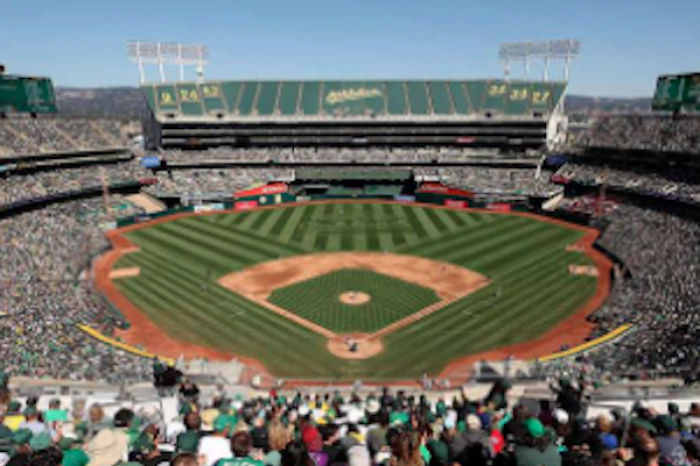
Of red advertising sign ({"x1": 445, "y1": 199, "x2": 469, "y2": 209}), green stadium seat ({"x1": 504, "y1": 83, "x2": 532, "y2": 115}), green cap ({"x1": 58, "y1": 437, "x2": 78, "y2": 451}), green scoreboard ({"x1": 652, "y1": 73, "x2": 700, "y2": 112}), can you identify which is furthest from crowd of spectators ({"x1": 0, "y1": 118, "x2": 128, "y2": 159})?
green scoreboard ({"x1": 652, "y1": 73, "x2": 700, "y2": 112})

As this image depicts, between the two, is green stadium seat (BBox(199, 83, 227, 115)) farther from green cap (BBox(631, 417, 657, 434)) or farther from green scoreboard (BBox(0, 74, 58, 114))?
green cap (BBox(631, 417, 657, 434))

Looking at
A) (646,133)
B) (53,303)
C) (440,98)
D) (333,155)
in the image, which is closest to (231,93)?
(333,155)

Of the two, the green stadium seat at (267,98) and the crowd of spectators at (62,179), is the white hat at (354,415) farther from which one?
the green stadium seat at (267,98)

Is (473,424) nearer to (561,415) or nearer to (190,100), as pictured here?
(561,415)

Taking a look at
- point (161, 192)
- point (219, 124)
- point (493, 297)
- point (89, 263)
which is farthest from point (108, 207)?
point (493, 297)

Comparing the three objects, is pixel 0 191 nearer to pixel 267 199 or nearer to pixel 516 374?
pixel 267 199
